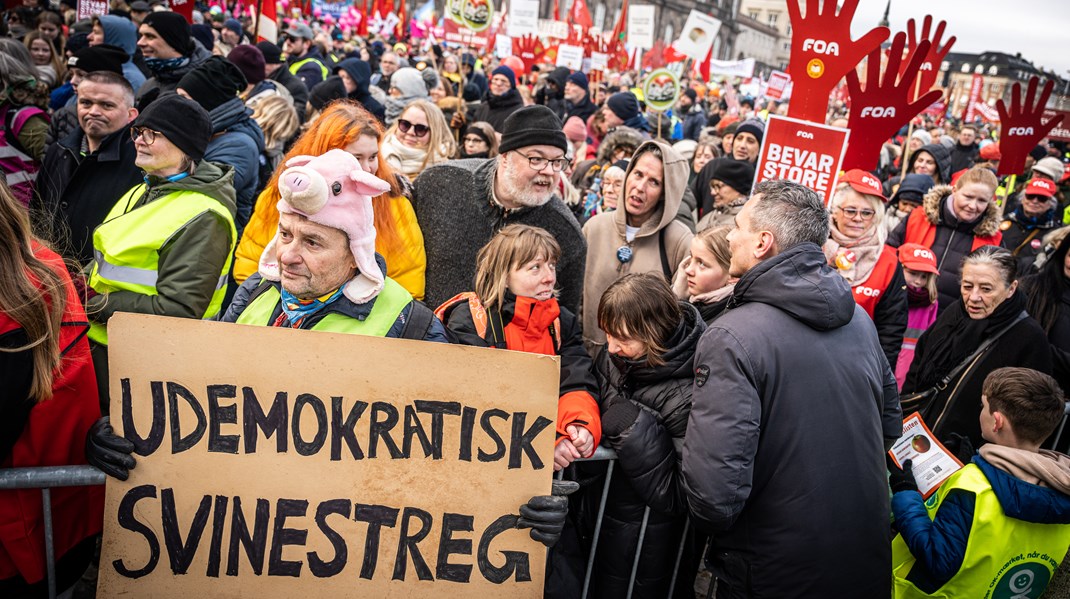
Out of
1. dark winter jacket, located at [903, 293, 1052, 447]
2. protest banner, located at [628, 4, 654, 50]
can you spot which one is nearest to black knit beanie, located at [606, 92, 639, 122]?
dark winter jacket, located at [903, 293, 1052, 447]

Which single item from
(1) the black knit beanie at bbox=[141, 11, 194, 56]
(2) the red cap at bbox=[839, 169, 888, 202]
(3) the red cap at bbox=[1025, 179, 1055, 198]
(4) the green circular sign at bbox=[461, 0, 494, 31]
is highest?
(4) the green circular sign at bbox=[461, 0, 494, 31]

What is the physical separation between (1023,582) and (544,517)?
6.56 feet

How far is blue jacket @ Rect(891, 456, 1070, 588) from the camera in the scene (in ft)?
8.13

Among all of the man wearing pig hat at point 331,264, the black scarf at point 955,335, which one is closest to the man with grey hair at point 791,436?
the man wearing pig hat at point 331,264

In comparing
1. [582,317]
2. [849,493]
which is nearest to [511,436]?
[849,493]

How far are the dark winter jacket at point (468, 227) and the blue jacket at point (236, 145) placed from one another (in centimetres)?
141

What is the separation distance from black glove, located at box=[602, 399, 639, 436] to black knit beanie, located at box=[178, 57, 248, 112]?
3.26 meters

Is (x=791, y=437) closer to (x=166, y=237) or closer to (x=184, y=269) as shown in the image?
(x=184, y=269)

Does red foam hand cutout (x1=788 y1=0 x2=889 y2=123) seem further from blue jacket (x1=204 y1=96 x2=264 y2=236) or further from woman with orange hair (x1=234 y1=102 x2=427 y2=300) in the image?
blue jacket (x1=204 y1=96 x2=264 y2=236)

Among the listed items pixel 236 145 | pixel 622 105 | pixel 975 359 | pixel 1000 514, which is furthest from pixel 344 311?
pixel 622 105

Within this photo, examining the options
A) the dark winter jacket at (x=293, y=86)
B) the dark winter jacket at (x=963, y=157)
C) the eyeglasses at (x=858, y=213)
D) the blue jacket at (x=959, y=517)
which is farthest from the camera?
the dark winter jacket at (x=963, y=157)

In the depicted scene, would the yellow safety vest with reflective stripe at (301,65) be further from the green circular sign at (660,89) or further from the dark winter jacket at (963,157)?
the dark winter jacket at (963,157)

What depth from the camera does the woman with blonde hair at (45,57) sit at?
6.99 m

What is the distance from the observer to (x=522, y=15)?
43.5 feet
